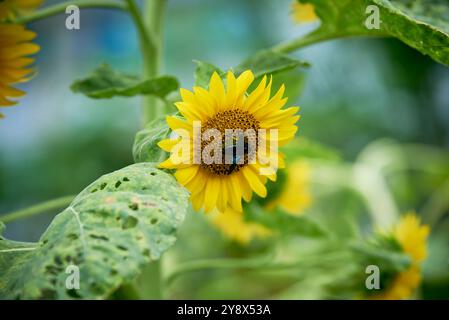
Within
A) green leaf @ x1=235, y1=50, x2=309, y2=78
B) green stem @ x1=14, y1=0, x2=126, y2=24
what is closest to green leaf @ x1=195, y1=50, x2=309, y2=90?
green leaf @ x1=235, y1=50, x2=309, y2=78

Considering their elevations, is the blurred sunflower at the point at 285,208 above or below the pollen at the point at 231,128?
above

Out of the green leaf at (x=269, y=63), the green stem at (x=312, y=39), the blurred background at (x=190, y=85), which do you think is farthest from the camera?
Answer: the blurred background at (x=190, y=85)

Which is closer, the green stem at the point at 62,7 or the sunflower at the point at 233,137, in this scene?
the sunflower at the point at 233,137

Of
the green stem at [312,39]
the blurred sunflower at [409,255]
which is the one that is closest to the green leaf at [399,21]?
the green stem at [312,39]

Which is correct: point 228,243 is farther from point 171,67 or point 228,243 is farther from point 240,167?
point 171,67

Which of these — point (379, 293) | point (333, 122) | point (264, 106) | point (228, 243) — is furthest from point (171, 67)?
point (264, 106)

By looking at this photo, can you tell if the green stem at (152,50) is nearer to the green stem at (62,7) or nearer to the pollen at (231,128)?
the green stem at (62,7)
